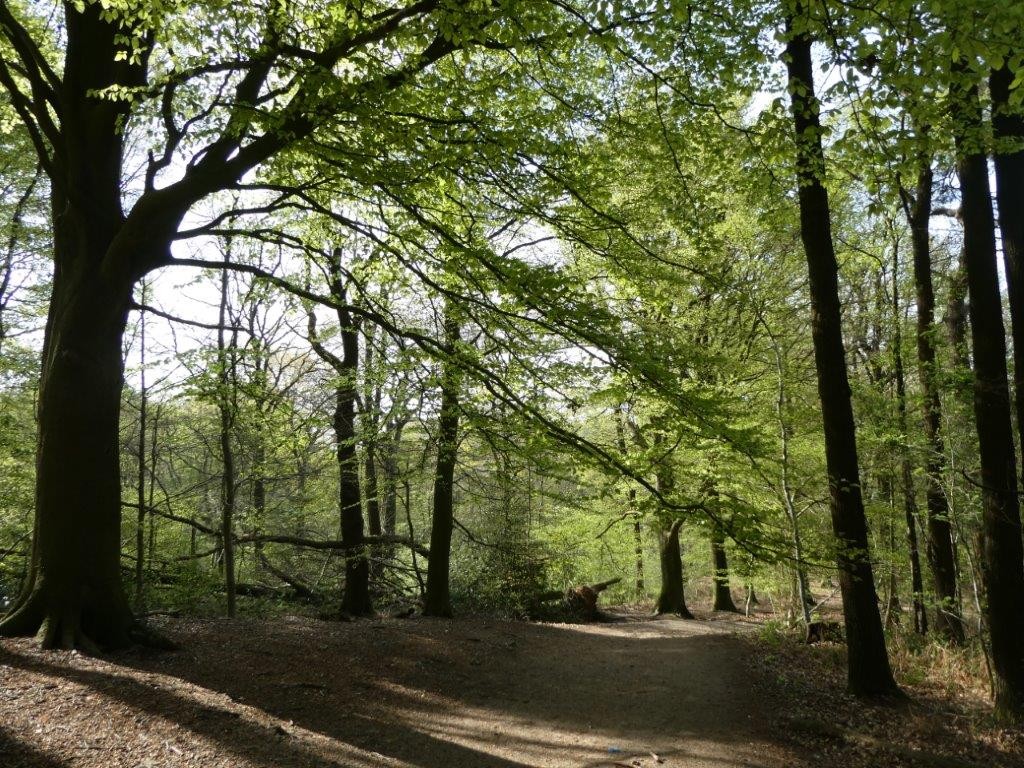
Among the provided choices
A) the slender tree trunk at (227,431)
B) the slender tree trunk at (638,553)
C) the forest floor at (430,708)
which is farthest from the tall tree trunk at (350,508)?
the slender tree trunk at (638,553)

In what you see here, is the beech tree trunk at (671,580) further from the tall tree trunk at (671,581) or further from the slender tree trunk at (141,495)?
the slender tree trunk at (141,495)

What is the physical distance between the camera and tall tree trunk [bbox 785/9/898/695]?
7598mm

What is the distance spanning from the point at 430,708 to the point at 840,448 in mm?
6175

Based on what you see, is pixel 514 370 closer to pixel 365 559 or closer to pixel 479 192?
pixel 479 192

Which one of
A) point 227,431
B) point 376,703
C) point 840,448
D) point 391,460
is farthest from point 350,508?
point 840,448

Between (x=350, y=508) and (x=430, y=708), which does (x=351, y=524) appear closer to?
(x=350, y=508)

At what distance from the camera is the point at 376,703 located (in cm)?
715

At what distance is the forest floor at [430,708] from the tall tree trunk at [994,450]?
101 centimetres

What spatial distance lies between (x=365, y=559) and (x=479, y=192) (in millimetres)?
8343

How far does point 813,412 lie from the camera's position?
12.5 metres

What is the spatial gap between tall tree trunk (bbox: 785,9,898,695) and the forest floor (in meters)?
0.58

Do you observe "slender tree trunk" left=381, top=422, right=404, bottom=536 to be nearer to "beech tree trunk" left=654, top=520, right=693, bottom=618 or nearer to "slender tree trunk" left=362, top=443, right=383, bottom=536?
"slender tree trunk" left=362, top=443, right=383, bottom=536

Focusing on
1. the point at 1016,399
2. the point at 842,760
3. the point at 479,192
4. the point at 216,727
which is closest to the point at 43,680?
the point at 216,727

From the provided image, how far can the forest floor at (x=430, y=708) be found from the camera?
460cm
